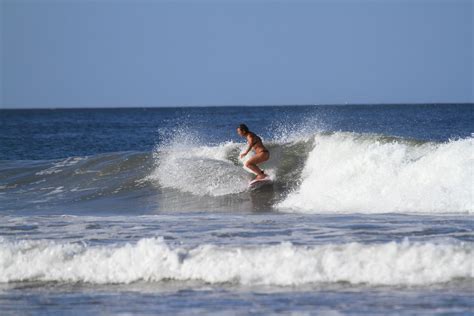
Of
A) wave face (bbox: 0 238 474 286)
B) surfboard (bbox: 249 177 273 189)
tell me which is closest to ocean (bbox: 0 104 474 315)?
wave face (bbox: 0 238 474 286)

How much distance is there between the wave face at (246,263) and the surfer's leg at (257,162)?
7.25 metres

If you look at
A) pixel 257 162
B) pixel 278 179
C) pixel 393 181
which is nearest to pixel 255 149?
pixel 257 162

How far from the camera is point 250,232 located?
12.2 metres

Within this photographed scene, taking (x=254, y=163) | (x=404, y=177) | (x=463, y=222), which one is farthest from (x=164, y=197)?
(x=463, y=222)

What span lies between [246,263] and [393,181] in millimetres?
7080

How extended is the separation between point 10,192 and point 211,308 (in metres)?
13.9

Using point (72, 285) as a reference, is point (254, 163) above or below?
above

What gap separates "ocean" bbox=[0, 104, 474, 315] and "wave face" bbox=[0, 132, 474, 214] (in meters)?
0.04

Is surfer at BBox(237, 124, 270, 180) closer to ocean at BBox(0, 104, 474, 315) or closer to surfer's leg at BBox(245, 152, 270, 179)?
surfer's leg at BBox(245, 152, 270, 179)

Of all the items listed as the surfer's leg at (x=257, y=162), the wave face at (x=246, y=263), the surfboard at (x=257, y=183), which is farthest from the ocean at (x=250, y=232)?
the surfer's leg at (x=257, y=162)

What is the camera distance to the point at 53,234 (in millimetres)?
12797

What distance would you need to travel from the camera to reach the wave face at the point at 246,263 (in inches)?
374

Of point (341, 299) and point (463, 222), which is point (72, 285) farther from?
point (463, 222)

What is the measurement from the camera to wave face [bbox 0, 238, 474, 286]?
31.2 feet
